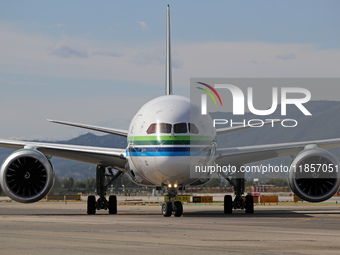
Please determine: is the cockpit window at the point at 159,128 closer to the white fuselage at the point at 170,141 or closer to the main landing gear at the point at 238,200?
the white fuselage at the point at 170,141

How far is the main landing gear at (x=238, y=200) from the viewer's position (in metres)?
31.1

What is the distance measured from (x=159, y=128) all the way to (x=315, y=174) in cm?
639

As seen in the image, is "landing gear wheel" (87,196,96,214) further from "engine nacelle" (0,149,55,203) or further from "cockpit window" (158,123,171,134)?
"cockpit window" (158,123,171,134)

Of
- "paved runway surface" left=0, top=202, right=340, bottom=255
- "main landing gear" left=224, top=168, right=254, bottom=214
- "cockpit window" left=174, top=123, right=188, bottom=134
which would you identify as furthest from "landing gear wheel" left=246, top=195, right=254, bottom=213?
"paved runway surface" left=0, top=202, right=340, bottom=255

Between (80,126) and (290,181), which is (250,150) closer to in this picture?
(290,181)

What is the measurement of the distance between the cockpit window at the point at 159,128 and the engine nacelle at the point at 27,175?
4.39m

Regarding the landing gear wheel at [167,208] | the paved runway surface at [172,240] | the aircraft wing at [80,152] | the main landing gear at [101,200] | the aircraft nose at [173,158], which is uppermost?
the aircraft wing at [80,152]

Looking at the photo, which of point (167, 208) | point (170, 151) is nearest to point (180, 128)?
point (170, 151)

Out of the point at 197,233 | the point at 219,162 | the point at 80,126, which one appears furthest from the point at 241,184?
the point at 197,233

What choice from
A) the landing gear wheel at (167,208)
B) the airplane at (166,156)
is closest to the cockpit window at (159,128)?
the airplane at (166,156)

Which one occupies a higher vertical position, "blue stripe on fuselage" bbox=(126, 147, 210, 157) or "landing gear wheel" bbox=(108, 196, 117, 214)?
"blue stripe on fuselage" bbox=(126, 147, 210, 157)

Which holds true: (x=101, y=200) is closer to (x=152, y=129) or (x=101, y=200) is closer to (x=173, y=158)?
(x=152, y=129)

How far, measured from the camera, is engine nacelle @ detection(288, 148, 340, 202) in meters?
26.6

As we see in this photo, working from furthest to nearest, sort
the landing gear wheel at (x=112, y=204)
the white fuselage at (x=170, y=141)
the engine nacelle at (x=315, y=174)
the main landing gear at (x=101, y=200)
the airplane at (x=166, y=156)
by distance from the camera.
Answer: the landing gear wheel at (x=112, y=204) → the main landing gear at (x=101, y=200) → the engine nacelle at (x=315, y=174) → the airplane at (x=166, y=156) → the white fuselage at (x=170, y=141)
